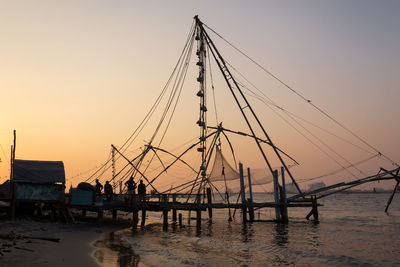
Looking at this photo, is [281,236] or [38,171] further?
[38,171]

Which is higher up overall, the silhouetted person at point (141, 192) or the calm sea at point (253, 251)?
the silhouetted person at point (141, 192)

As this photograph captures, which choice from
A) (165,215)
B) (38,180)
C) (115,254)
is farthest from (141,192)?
(115,254)

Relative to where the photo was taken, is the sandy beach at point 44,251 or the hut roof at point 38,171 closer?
the sandy beach at point 44,251

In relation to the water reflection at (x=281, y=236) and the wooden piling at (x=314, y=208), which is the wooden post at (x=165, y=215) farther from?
the wooden piling at (x=314, y=208)

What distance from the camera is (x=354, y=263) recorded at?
16203 millimetres

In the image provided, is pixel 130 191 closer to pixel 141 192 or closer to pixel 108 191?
pixel 141 192

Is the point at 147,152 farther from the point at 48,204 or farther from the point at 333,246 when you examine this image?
the point at 333,246

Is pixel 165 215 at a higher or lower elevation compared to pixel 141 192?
lower

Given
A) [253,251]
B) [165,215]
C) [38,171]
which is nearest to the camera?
[253,251]

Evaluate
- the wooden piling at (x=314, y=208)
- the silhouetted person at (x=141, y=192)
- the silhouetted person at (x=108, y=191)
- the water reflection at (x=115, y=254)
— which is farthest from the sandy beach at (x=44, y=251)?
the wooden piling at (x=314, y=208)

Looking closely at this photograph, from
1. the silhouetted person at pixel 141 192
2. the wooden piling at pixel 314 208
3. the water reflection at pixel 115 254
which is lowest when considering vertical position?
the water reflection at pixel 115 254

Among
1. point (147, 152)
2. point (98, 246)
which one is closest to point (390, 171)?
point (147, 152)

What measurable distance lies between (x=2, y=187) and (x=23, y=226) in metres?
19.6

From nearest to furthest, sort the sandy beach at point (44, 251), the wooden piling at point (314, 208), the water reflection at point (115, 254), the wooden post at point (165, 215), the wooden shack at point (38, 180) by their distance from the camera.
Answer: the sandy beach at point (44, 251) < the water reflection at point (115, 254) < the wooden shack at point (38, 180) < the wooden post at point (165, 215) < the wooden piling at point (314, 208)
